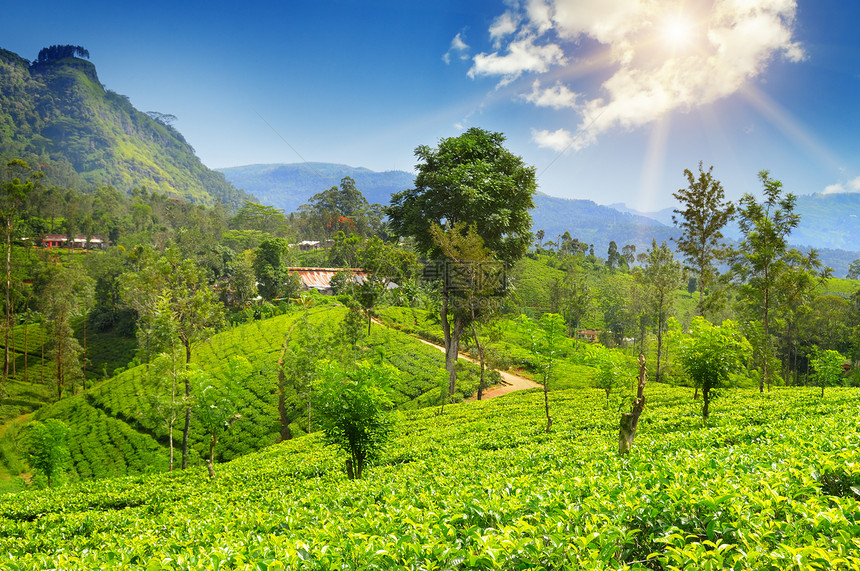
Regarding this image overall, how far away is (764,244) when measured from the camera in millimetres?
21828

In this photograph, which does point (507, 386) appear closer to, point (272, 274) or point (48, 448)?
point (48, 448)

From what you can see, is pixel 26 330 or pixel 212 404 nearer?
pixel 212 404

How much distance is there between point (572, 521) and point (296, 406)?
98.8ft

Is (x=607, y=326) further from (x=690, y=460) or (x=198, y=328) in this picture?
(x=690, y=460)

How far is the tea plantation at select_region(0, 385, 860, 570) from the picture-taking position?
11.0ft

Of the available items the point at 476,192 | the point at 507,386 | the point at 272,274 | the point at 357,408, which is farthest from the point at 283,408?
the point at 272,274

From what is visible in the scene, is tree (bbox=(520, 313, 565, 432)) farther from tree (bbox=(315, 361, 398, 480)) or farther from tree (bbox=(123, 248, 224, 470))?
tree (bbox=(123, 248, 224, 470))

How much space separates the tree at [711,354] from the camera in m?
12.5

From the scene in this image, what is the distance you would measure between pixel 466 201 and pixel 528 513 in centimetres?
2014

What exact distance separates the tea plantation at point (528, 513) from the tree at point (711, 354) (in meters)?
1.30

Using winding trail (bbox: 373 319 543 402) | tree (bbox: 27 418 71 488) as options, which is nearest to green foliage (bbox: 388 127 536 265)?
winding trail (bbox: 373 319 543 402)

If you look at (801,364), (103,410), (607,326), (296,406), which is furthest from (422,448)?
(607,326)

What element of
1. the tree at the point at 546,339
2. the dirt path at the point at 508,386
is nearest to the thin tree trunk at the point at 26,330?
the dirt path at the point at 508,386

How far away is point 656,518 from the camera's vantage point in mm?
4004
